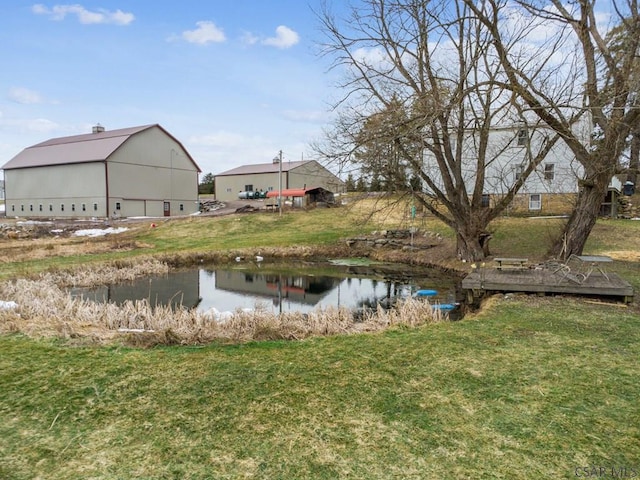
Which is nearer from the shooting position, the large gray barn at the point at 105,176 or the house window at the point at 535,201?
the house window at the point at 535,201

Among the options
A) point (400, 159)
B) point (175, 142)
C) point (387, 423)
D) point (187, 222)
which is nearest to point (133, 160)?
point (175, 142)

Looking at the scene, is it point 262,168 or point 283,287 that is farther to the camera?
point 262,168

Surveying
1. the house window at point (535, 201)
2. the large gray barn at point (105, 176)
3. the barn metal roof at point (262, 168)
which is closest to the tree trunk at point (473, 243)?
the house window at point (535, 201)

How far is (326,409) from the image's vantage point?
3.56 metres

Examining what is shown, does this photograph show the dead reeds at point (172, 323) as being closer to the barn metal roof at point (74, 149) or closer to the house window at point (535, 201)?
the house window at point (535, 201)

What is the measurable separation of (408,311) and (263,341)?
2641 mm

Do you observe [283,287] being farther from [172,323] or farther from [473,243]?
[172,323]

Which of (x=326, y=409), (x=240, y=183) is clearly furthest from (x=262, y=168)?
(x=326, y=409)

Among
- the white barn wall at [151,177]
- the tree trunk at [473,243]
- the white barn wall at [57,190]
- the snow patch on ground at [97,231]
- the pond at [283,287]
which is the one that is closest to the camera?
the pond at [283,287]

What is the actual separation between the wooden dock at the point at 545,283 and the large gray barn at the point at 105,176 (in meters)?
29.7

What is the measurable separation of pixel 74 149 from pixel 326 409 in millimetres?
39075

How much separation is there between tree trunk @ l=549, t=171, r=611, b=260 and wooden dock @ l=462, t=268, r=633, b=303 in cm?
245

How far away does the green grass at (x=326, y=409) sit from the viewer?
2818 mm

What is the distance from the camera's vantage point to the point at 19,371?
4.35 m
